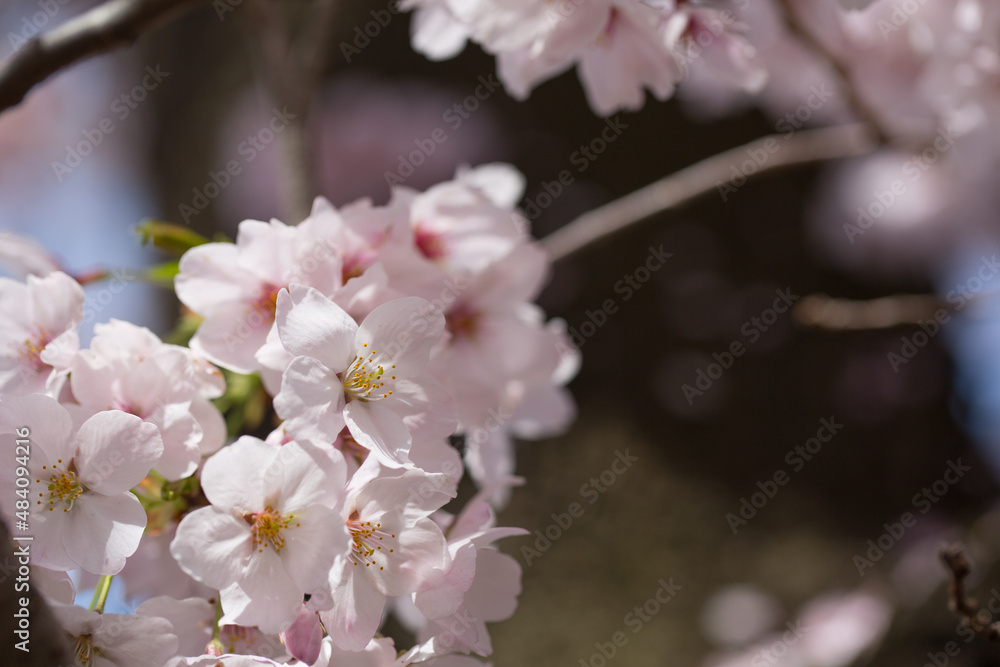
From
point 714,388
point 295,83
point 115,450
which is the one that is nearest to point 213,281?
point 115,450

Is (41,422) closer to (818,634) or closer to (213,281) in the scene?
(213,281)

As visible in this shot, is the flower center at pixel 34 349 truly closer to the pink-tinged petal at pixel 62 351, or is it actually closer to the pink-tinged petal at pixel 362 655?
the pink-tinged petal at pixel 62 351

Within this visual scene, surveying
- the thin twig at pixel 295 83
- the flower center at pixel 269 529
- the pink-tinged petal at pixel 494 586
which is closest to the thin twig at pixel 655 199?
the thin twig at pixel 295 83

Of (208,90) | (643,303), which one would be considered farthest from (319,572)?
(208,90)

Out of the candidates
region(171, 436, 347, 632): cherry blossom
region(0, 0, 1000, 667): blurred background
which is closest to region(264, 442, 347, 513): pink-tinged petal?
region(171, 436, 347, 632): cherry blossom

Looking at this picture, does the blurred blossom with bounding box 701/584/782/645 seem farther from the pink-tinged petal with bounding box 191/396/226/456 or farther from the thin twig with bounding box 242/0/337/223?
the pink-tinged petal with bounding box 191/396/226/456

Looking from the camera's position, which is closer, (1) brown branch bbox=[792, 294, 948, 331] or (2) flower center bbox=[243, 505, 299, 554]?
(2) flower center bbox=[243, 505, 299, 554]
